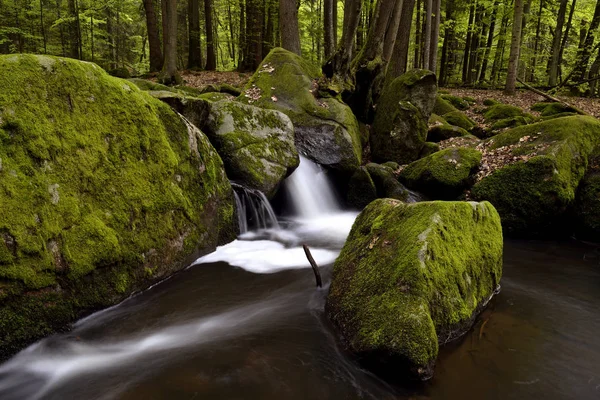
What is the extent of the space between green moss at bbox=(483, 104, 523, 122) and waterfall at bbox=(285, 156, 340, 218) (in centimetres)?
823

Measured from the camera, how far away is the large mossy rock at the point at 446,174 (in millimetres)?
8789

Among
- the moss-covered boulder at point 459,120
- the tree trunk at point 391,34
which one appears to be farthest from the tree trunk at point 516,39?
the tree trunk at point 391,34

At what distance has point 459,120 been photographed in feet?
46.3

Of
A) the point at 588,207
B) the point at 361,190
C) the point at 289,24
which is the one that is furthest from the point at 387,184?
the point at 289,24

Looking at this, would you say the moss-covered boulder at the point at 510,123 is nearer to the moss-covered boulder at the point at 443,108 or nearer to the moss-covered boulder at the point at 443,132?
the moss-covered boulder at the point at 443,132

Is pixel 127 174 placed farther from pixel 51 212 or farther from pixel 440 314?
pixel 440 314

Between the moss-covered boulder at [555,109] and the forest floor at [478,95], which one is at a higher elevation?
the forest floor at [478,95]

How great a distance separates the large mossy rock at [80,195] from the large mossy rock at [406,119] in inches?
284

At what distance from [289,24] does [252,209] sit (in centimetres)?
845

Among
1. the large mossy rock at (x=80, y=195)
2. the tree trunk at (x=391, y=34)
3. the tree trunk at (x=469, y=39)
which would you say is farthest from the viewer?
the tree trunk at (x=469, y=39)

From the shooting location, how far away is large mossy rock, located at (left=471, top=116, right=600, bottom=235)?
25.1 feet

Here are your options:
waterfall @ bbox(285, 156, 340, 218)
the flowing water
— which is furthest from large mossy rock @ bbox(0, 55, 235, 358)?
waterfall @ bbox(285, 156, 340, 218)

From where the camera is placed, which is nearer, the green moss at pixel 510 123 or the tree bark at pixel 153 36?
the green moss at pixel 510 123

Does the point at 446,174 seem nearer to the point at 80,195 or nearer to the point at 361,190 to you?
the point at 361,190
